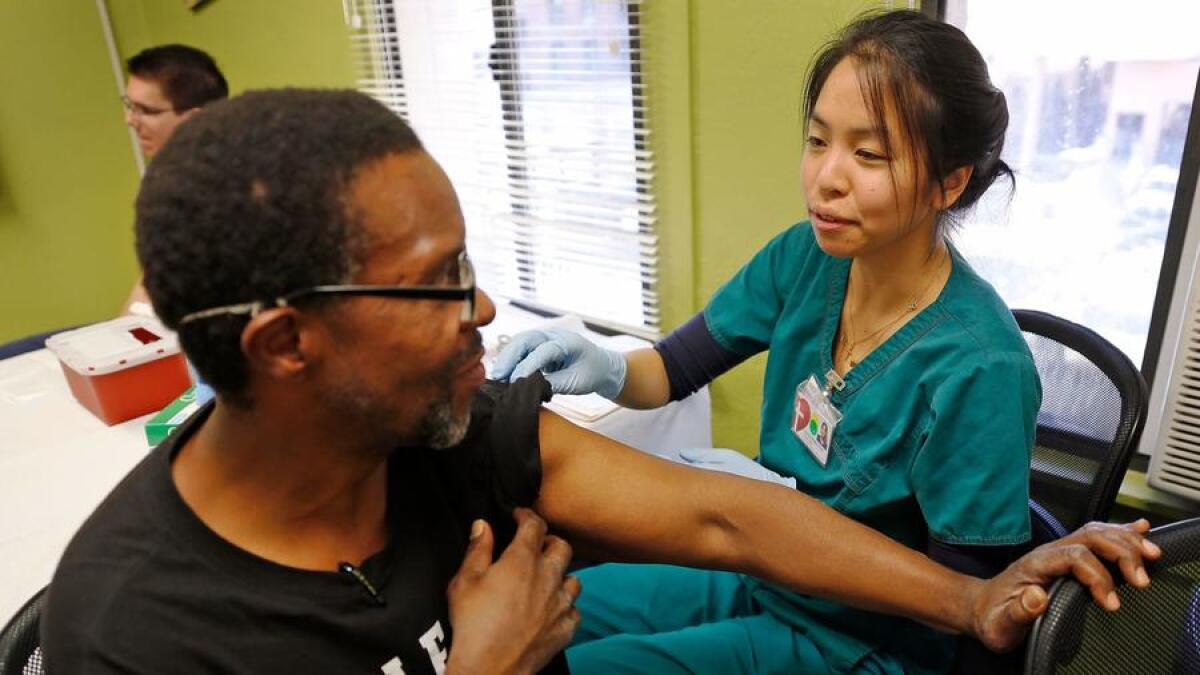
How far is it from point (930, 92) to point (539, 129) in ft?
4.75

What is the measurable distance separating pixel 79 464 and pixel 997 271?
1.89 metres

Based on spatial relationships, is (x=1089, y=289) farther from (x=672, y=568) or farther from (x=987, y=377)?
(x=672, y=568)

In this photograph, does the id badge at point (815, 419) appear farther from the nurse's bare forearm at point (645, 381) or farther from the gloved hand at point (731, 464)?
the nurse's bare forearm at point (645, 381)

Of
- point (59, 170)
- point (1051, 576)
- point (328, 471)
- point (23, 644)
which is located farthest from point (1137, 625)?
point (59, 170)

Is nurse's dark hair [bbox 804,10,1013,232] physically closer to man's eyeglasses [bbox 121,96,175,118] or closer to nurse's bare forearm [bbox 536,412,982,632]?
nurse's bare forearm [bbox 536,412,982,632]

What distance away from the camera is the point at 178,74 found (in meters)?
2.24

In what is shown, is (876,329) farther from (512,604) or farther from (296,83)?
(296,83)

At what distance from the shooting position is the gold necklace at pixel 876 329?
119 cm

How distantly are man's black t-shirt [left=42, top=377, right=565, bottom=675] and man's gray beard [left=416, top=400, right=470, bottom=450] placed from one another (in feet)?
0.44

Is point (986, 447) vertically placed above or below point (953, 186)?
below

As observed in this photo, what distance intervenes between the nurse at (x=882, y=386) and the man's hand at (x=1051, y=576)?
0.14 m

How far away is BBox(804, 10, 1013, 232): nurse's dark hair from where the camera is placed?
1.09 m

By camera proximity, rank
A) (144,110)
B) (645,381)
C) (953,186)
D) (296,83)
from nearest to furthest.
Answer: (953,186), (645,381), (144,110), (296,83)

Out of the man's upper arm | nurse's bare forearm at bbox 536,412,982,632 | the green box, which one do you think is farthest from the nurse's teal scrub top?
the green box
